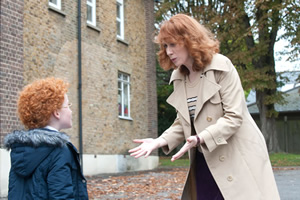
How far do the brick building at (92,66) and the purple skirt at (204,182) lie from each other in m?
8.47

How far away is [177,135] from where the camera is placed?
3.53 meters

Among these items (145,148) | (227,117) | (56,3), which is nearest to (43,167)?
(145,148)

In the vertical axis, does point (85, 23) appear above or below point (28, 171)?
above

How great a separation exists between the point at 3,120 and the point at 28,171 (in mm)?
8585

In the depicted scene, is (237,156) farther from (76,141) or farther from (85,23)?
(85,23)

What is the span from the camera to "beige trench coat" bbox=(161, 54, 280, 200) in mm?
3123

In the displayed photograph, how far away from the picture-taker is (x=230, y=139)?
3.20 meters

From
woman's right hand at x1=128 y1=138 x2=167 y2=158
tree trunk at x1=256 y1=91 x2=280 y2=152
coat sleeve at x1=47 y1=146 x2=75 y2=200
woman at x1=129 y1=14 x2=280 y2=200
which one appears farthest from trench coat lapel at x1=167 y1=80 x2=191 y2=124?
tree trunk at x1=256 y1=91 x2=280 y2=152

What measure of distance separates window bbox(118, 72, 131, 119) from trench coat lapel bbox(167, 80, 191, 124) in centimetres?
1482

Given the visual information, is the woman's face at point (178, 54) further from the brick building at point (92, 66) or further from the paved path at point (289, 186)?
the brick building at point (92, 66)

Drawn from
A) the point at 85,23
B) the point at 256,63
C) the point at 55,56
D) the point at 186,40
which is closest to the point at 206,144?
the point at 186,40

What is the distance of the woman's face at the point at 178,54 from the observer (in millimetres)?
3304

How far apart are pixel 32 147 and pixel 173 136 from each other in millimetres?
985

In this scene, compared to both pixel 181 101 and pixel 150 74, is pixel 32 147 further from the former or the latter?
pixel 150 74
